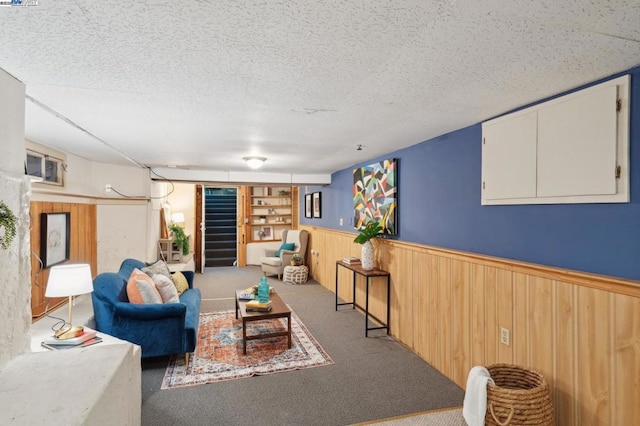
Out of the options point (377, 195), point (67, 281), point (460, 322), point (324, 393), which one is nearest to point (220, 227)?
point (377, 195)

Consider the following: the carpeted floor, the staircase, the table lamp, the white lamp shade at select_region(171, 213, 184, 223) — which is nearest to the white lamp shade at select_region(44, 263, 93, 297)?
the table lamp

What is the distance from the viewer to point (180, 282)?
438 cm

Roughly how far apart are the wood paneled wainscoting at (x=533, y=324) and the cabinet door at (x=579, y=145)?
1.74ft

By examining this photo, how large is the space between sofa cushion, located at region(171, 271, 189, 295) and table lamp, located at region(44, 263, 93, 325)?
193 cm

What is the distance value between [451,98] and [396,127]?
79cm

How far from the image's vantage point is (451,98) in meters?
2.18

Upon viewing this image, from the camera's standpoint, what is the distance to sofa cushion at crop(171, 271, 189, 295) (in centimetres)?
430

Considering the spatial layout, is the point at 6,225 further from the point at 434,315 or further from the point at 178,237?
the point at 178,237

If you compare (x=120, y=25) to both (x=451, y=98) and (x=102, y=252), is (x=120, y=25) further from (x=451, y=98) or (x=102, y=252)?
(x=102, y=252)

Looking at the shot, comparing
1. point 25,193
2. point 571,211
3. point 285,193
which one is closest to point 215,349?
point 25,193

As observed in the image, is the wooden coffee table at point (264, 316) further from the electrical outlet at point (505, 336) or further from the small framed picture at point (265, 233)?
the small framed picture at point (265, 233)

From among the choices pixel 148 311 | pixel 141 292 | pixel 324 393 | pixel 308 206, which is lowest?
pixel 324 393

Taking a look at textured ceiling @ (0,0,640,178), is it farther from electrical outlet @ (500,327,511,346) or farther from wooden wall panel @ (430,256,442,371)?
electrical outlet @ (500,327,511,346)

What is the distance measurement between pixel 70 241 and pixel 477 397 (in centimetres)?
447
